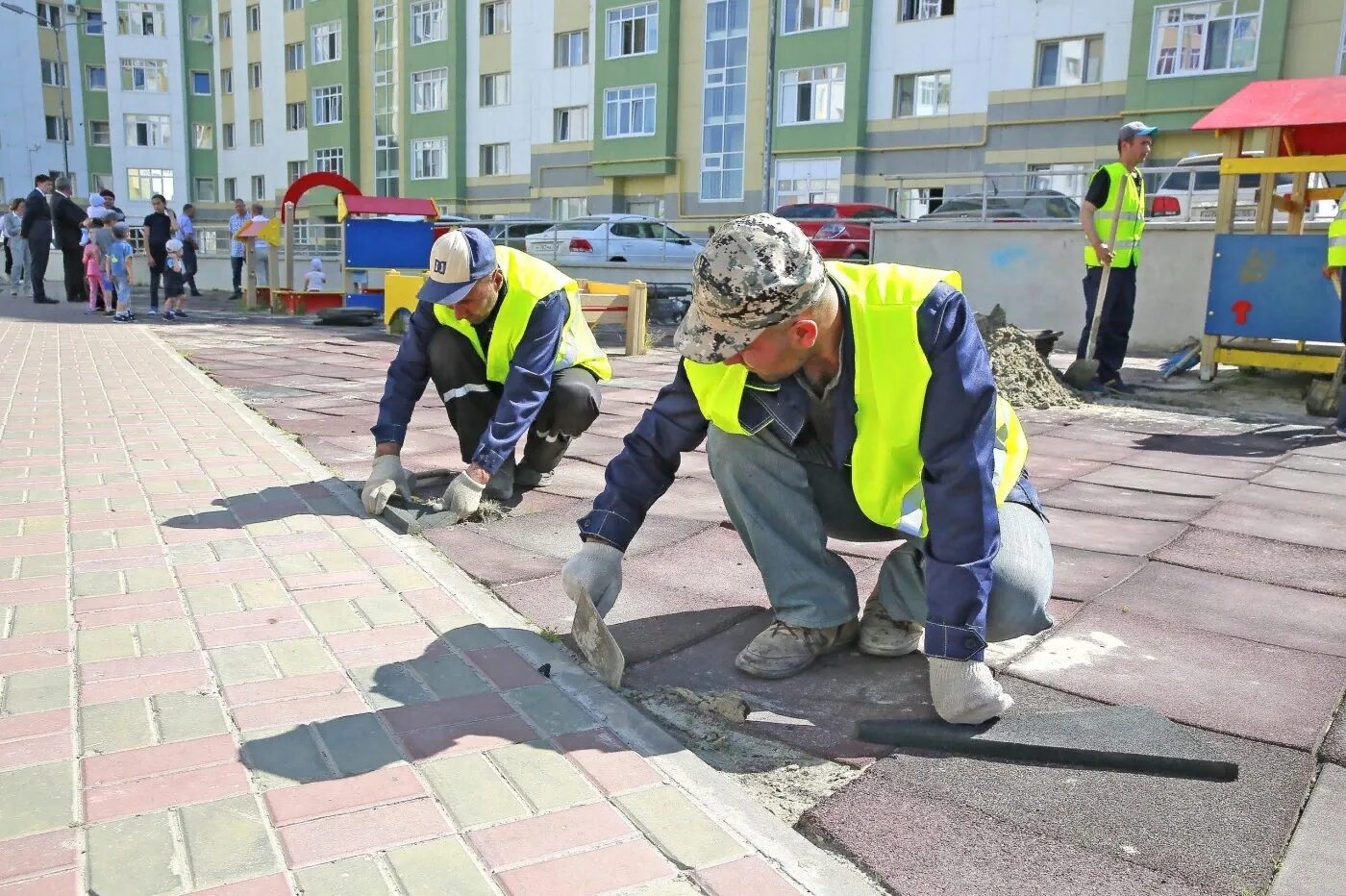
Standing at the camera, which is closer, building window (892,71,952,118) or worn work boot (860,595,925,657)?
worn work boot (860,595,925,657)

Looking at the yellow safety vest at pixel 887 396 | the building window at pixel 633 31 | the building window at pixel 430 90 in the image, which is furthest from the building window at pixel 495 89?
the yellow safety vest at pixel 887 396

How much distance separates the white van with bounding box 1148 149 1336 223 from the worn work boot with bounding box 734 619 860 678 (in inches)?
349

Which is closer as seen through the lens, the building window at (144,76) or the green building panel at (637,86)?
the green building panel at (637,86)

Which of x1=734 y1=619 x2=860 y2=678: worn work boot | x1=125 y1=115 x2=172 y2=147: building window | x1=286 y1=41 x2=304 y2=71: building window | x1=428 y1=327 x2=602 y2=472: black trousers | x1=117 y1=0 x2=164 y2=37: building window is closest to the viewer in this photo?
x1=734 y1=619 x2=860 y2=678: worn work boot

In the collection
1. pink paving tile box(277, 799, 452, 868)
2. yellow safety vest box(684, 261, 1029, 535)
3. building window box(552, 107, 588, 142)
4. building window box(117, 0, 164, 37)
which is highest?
building window box(117, 0, 164, 37)

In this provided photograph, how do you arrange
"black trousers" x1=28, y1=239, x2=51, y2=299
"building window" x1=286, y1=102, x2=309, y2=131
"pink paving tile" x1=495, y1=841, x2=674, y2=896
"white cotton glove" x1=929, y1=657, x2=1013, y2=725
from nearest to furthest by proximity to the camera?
"pink paving tile" x1=495, y1=841, x2=674, y2=896, "white cotton glove" x1=929, y1=657, x2=1013, y2=725, "black trousers" x1=28, y1=239, x2=51, y2=299, "building window" x1=286, y1=102, x2=309, y2=131

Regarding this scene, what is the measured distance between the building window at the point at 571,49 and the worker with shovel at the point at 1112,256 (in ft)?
92.1

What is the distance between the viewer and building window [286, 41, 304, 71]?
142 ft

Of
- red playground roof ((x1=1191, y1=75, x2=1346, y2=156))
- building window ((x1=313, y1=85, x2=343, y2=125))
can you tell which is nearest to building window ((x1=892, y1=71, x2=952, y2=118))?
red playground roof ((x1=1191, y1=75, x2=1346, y2=156))

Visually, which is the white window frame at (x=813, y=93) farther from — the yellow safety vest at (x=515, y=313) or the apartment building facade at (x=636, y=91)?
the yellow safety vest at (x=515, y=313)

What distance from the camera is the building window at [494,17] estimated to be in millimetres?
35469

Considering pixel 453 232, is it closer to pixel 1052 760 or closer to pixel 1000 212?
pixel 1052 760

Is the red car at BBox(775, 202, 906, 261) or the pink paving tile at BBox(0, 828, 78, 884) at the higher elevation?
the red car at BBox(775, 202, 906, 261)

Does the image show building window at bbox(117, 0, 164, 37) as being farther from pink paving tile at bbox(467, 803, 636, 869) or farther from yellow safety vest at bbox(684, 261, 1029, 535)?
pink paving tile at bbox(467, 803, 636, 869)
